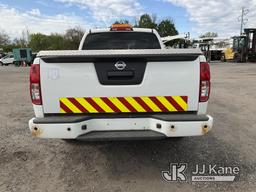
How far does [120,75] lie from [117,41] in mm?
2720

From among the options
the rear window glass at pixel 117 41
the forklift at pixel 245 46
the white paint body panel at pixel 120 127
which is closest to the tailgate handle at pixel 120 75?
the white paint body panel at pixel 120 127

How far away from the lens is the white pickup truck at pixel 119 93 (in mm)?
3045

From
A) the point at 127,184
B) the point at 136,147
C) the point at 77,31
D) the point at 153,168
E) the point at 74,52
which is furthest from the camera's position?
the point at 77,31

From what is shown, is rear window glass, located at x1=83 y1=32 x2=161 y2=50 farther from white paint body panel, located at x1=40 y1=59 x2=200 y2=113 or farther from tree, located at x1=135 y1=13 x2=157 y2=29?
tree, located at x1=135 y1=13 x2=157 y2=29

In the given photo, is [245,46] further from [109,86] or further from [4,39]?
[4,39]

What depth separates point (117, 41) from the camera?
18.6ft

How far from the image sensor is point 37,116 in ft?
10.5

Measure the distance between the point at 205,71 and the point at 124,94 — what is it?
40.1 inches

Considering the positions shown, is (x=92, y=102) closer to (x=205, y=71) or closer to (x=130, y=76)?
(x=130, y=76)

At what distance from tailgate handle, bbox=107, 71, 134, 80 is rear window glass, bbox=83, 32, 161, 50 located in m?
2.58

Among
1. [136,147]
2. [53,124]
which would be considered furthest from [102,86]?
[136,147]

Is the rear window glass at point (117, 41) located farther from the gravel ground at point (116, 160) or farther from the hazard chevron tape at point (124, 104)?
the hazard chevron tape at point (124, 104)

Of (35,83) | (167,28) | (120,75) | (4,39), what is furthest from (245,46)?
(4,39)

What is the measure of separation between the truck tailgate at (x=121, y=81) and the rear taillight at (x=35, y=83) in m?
0.05
